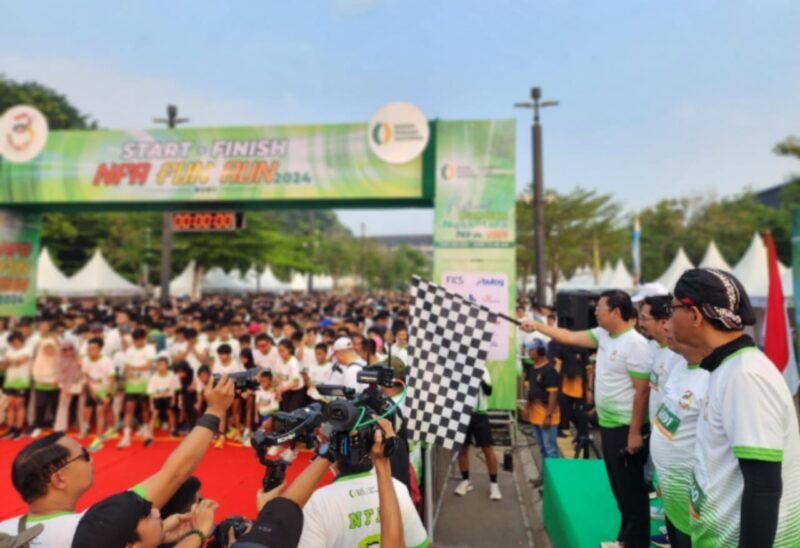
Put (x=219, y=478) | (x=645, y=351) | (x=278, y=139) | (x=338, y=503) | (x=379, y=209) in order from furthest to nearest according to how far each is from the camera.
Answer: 1. (x=379, y=209)
2. (x=278, y=139)
3. (x=219, y=478)
4. (x=645, y=351)
5. (x=338, y=503)

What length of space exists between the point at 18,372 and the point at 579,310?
29.3ft

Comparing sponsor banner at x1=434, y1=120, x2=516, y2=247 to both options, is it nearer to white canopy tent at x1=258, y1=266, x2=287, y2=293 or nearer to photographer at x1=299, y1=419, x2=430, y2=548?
photographer at x1=299, y1=419, x2=430, y2=548

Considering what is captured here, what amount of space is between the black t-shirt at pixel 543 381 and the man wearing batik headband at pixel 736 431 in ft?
13.9

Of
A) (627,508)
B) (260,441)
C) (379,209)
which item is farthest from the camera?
(379,209)

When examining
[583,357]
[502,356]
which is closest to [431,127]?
[502,356]

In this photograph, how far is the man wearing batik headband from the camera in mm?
1655

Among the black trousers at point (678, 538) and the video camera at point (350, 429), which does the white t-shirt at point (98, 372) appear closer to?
the video camera at point (350, 429)

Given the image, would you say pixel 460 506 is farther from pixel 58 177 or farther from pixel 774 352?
pixel 58 177

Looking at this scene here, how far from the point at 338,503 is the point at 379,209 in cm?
943

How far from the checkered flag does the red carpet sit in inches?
66.9

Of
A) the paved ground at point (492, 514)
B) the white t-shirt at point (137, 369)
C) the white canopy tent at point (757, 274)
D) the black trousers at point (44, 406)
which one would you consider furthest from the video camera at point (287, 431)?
the white canopy tent at point (757, 274)

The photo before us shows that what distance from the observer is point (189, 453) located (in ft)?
6.60

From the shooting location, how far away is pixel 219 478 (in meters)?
6.26

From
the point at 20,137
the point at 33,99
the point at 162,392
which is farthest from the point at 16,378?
the point at 33,99
